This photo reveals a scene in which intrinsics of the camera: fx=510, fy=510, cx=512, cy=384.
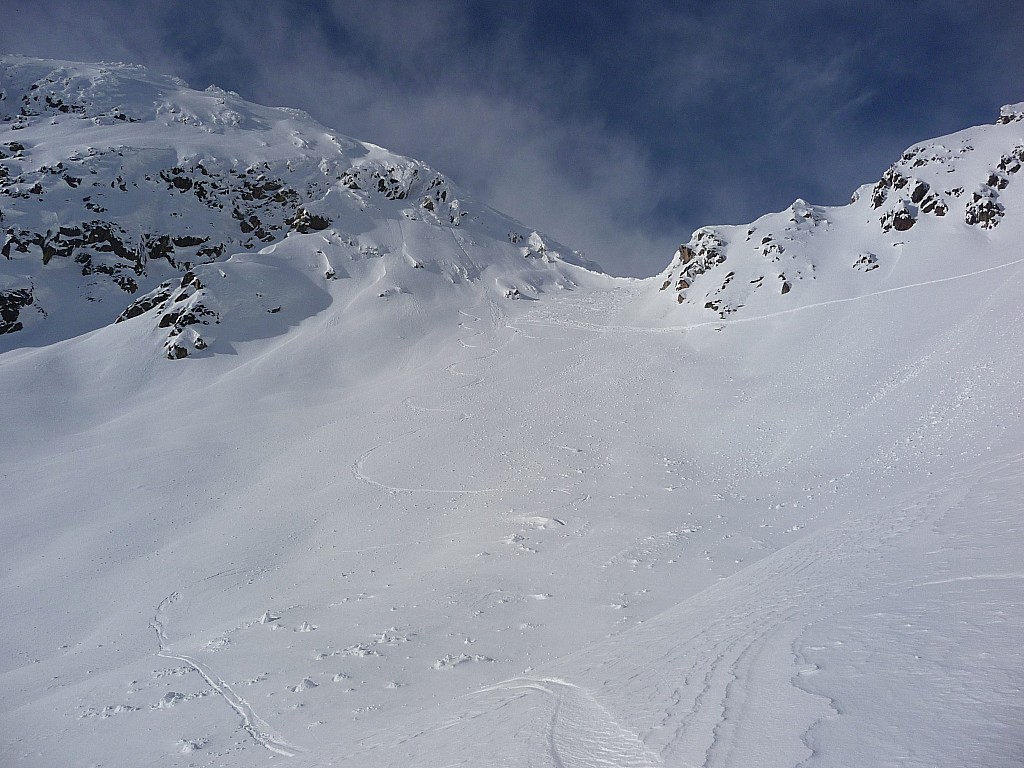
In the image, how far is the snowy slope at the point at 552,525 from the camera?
16.4 feet

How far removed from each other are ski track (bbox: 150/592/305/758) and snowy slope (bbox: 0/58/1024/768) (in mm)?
80

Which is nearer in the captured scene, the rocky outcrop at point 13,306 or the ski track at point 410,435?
the ski track at point 410,435

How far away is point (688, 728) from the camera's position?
431cm

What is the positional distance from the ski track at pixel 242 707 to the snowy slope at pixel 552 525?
3.1 inches

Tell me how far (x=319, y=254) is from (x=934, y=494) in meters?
53.5

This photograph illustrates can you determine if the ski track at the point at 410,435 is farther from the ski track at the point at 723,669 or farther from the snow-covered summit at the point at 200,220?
the snow-covered summit at the point at 200,220

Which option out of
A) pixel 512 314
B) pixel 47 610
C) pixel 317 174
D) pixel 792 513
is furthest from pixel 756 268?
pixel 317 174

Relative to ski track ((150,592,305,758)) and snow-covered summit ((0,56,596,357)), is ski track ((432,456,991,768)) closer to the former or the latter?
ski track ((150,592,305,758))

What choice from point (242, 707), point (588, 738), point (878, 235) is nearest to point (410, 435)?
point (242, 707)

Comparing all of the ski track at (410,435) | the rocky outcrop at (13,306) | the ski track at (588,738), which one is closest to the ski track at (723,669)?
the ski track at (588,738)

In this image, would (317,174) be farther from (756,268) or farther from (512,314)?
(756,268)

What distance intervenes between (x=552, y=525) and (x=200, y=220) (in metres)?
64.3

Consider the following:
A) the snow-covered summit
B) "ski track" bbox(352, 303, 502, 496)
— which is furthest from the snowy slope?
the snow-covered summit

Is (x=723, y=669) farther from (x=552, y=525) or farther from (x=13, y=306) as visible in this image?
(x=13, y=306)
